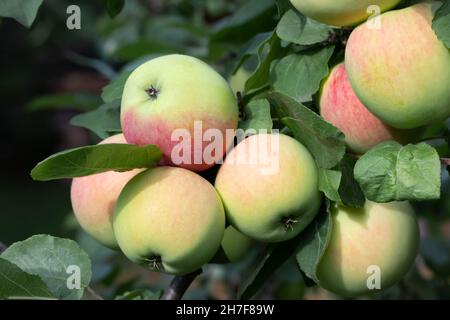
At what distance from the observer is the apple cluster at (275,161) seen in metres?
0.94

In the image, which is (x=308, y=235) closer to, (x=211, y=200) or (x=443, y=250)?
(x=211, y=200)

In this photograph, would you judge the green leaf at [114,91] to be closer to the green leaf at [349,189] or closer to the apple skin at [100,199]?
the apple skin at [100,199]

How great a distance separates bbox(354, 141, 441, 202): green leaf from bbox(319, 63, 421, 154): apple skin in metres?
0.10

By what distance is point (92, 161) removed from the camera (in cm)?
93

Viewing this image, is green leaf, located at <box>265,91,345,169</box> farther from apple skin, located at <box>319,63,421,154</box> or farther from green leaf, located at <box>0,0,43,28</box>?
green leaf, located at <box>0,0,43,28</box>

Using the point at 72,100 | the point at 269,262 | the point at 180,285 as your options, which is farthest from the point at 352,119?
the point at 72,100

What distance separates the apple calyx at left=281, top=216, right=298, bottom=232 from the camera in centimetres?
98

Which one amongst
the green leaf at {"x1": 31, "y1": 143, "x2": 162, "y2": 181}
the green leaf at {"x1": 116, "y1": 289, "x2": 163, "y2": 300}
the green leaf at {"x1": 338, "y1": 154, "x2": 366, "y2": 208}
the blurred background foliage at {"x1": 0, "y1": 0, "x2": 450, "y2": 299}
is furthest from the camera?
the blurred background foliage at {"x1": 0, "y1": 0, "x2": 450, "y2": 299}

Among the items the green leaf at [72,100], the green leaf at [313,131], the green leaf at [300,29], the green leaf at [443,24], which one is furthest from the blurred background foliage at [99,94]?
the green leaf at [443,24]

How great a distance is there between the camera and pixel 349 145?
3.52ft

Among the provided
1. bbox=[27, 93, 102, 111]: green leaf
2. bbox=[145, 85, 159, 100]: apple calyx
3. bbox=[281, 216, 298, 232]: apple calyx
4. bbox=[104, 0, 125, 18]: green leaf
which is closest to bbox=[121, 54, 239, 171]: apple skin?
bbox=[145, 85, 159, 100]: apple calyx

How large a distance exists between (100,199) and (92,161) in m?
0.14

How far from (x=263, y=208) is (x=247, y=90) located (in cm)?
23

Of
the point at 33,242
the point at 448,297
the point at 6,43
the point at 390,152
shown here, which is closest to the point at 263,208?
the point at 390,152
